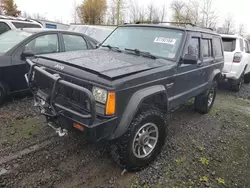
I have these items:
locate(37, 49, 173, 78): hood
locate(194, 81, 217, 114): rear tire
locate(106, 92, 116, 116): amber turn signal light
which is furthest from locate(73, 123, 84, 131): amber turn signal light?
locate(194, 81, 217, 114): rear tire

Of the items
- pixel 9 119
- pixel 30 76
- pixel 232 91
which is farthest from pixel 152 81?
pixel 232 91

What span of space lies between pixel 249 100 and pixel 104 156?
5889mm

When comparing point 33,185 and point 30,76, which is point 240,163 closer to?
point 33,185

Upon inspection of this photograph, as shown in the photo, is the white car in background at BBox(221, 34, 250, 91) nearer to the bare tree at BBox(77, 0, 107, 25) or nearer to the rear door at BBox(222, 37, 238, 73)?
the rear door at BBox(222, 37, 238, 73)

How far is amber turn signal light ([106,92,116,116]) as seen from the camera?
2211mm

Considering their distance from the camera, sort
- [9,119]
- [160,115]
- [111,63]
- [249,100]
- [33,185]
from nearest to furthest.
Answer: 1. [33,185]
2. [111,63]
3. [160,115]
4. [9,119]
5. [249,100]

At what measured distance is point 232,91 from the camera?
25.4ft

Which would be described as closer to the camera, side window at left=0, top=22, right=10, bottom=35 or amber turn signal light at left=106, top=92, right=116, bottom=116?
amber turn signal light at left=106, top=92, right=116, bottom=116

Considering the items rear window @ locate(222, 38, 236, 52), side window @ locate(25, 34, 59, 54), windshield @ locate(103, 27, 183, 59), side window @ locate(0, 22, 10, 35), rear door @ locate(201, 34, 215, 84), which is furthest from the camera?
side window @ locate(0, 22, 10, 35)

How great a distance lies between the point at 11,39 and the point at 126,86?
381 cm

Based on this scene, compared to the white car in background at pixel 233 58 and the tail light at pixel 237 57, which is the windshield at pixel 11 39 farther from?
the tail light at pixel 237 57

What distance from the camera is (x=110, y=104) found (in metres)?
2.23

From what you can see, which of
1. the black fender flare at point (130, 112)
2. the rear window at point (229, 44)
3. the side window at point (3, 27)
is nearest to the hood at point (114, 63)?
the black fender flare at point (130, 112)

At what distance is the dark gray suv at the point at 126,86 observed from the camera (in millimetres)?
2273
